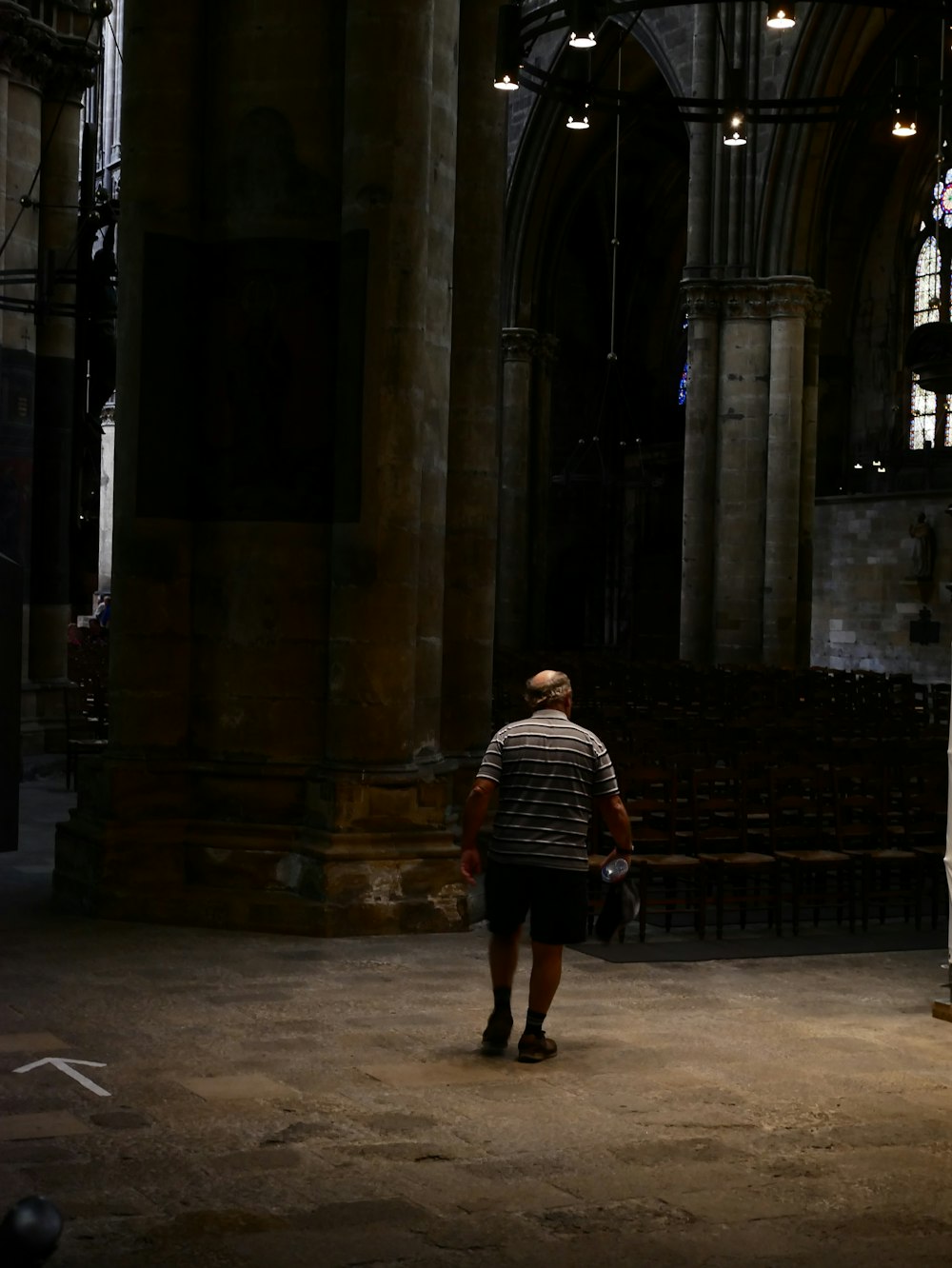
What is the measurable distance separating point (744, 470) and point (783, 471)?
72cm

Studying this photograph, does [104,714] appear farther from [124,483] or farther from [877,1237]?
[877,1237]

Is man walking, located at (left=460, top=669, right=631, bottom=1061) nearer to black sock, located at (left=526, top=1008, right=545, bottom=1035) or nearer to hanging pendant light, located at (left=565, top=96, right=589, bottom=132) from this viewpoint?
black sock, located at (left=526, top=1008, right=545, bottom=1035)

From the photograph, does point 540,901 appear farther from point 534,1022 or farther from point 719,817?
point 719,817

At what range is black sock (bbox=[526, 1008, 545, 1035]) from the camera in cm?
698

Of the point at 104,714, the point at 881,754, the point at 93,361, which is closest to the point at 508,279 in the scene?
the point at 93,361

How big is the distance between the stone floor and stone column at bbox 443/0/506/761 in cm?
323

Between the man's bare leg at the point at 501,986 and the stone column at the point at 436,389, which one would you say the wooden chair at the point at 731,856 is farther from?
the man's bare leg at the point at 501,986

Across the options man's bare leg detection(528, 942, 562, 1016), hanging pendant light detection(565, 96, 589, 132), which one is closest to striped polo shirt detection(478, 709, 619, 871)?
man's bare leg detection(528, 942, 562, 1016)

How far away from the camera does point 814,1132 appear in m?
5.97

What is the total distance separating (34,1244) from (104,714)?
1581 centimetres

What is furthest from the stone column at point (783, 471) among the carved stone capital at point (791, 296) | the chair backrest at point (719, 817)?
the chair backrest at point (719, 817)

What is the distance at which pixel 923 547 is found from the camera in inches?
1286

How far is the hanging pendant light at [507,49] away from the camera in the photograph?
12820mm

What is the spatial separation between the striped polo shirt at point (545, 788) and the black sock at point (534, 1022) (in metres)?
0.58
